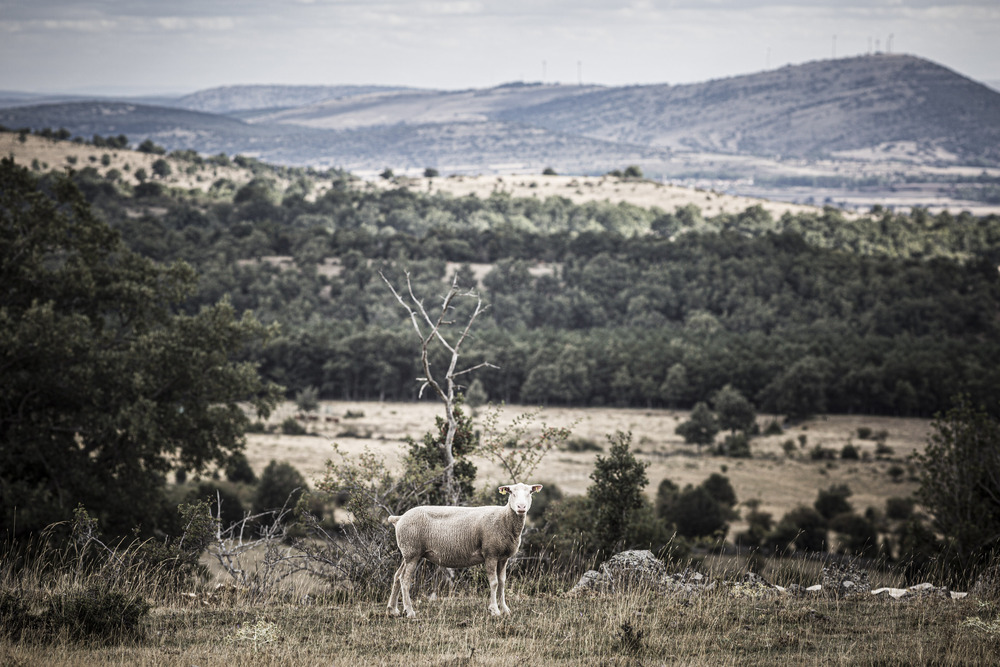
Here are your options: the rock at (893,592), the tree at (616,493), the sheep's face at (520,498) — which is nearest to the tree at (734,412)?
the tree at (616,493)

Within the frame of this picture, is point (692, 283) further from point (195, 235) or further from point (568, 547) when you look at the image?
point (568, 547)

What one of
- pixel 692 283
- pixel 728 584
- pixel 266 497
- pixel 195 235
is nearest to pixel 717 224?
pixel 692 283

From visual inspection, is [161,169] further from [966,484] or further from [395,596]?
[395,596]

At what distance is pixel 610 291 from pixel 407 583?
320 ft

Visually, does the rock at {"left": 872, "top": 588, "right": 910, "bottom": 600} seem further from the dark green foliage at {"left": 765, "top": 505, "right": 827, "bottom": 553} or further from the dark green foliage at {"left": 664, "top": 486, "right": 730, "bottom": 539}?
the dark green foliage at {"left": 664, "top": 486, "right": 730, "bottom": 539}

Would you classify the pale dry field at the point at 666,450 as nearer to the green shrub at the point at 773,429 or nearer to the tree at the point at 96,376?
the green shrub at the point at 773,429

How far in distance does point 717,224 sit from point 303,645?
5172 inches

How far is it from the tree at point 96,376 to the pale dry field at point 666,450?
738 inches

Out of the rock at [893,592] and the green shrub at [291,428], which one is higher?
the rock at [893,592]

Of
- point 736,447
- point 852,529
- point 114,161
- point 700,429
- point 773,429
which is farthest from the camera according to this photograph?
point 114,161

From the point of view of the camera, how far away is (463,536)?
8406mm

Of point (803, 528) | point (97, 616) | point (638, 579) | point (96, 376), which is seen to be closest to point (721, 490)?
point (803, 528)

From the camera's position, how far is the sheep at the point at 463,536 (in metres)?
8.36

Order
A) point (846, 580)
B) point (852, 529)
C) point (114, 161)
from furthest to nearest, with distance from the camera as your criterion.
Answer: point (114, 161), point (852, 529), point (846, 580)
